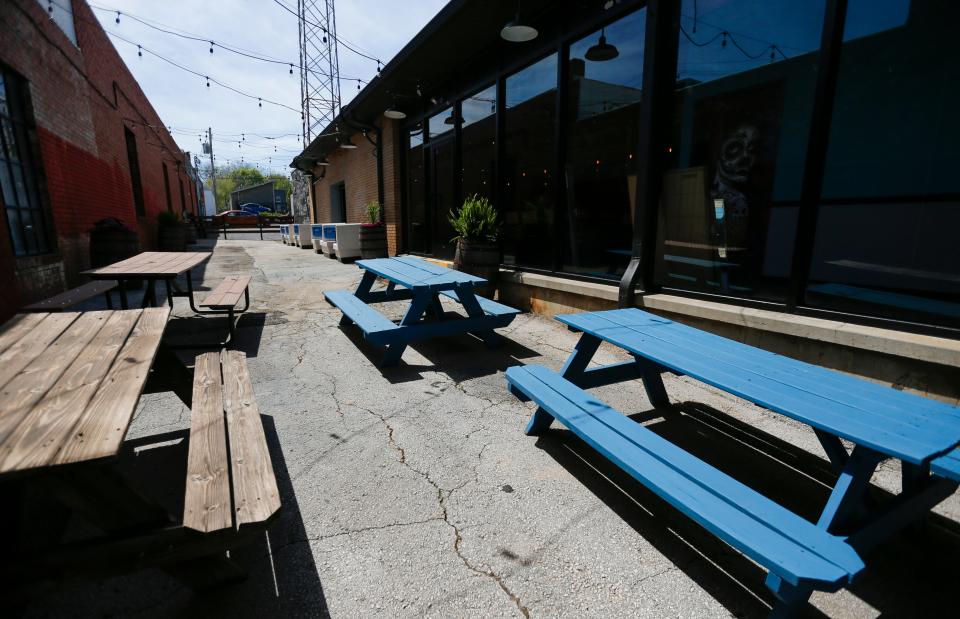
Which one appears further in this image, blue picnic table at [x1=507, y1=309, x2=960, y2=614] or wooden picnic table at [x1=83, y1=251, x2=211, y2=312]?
wooden picnic table at [x1=83, y1=251, x2=211, y2=312]

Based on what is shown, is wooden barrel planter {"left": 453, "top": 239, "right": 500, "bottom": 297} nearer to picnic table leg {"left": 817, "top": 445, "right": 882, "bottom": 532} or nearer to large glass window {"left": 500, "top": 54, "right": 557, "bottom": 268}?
large glass window {"left": 500, "top": 54, "right": 557, "bottom": 268}

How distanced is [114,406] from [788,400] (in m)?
2.34

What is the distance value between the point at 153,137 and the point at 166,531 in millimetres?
18762

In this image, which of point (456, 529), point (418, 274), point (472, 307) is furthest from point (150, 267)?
point (456, 529)

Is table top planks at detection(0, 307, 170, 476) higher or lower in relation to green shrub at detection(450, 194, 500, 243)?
lower

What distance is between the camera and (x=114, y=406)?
4.38 feet

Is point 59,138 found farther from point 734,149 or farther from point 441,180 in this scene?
point 734,149

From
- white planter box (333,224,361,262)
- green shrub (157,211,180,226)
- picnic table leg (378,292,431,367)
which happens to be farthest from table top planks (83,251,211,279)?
green shrub (157,211,180,226)

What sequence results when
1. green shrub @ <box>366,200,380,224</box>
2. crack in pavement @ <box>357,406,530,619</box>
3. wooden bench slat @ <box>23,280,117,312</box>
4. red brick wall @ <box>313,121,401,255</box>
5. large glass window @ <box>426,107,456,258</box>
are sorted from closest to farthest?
crack in pavement @ <box>357,406,530,619</box>
wooden bench slat @ <box>23,280,117,312</box>
large glass window @ <box>426,107,456,258</box>
red brick wall @ <box>313,121,401,255</box>
green shrub @ <box>366,200,380,224</box>

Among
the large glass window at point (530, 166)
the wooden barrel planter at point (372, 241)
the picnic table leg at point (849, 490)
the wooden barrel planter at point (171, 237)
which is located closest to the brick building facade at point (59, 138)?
the wooden barrel planter at point (171, 237)

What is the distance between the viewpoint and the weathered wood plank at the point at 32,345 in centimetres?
160

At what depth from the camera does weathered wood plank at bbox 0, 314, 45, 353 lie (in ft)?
6.39

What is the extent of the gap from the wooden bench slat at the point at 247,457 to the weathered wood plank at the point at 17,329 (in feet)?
2.82

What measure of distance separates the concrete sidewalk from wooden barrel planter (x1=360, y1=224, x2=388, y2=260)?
696 centimetres
